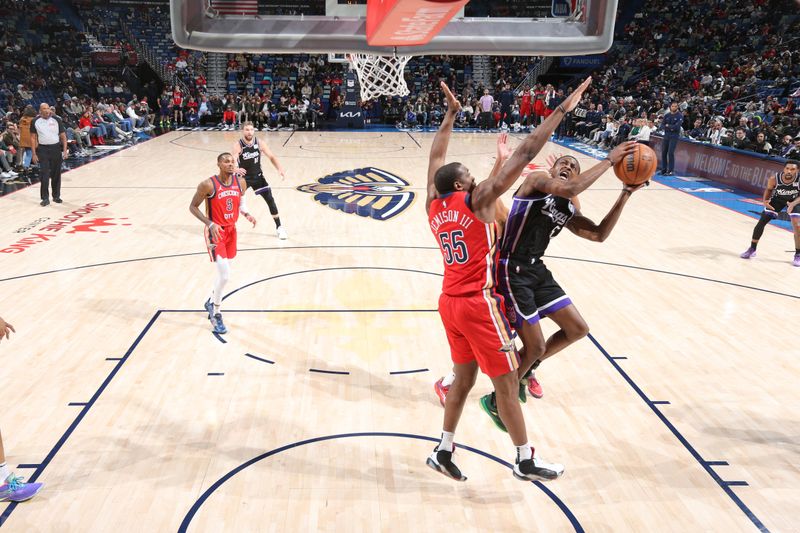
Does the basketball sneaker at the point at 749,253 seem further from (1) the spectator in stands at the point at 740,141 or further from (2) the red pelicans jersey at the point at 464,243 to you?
(2) the red pelicans jersey at the point at 464,243

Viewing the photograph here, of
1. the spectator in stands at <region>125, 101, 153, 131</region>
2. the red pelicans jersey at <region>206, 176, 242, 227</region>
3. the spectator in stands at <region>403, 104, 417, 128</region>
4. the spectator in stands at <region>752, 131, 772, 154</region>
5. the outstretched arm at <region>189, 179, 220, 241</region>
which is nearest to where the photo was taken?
the outstretched arm at <region>189, 179, 220, 241</region>

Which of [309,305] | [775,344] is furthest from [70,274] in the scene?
[775,344]

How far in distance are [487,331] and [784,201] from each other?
706cm

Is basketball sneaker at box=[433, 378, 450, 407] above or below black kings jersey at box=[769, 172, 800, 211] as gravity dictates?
below

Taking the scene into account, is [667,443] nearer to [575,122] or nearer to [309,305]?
[309,305]

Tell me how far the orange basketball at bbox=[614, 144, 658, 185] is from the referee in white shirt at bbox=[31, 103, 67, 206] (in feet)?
30.9

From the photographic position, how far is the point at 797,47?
2109 cm

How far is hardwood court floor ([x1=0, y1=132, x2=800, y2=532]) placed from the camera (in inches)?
147

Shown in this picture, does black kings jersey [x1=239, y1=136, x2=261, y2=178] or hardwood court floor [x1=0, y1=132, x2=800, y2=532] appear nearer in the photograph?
hardwood court floor [x1=0, y1=132, x2=800, y2=532]

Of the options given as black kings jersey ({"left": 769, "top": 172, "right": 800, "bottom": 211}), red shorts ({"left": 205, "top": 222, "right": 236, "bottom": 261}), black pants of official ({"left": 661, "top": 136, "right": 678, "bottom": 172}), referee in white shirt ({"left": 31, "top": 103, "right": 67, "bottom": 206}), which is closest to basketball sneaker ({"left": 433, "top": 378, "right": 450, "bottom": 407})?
red shorts ({"left": 205, "top": 222, "right": 236, "bottom": 261})

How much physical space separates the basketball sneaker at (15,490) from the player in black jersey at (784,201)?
338 inches

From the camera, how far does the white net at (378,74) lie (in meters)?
7.38

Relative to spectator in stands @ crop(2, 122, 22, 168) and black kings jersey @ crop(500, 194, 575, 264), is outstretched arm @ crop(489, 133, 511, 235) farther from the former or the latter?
spectator in stands @ crop(2, 122, 22, 168)

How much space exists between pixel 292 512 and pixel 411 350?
234cm
